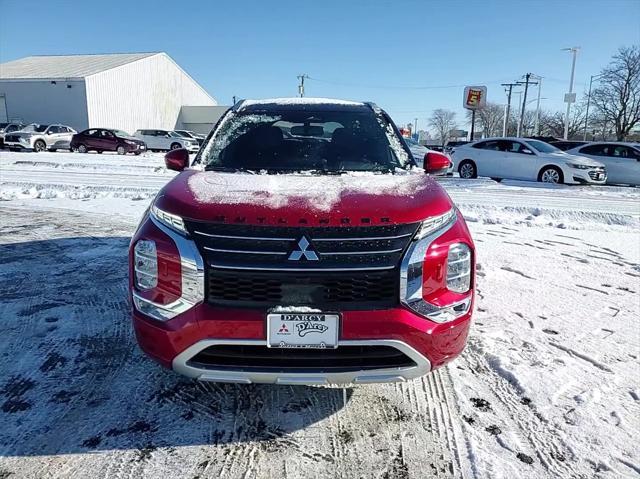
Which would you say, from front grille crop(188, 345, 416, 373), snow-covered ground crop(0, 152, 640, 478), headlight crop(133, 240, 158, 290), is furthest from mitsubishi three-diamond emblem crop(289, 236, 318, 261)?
snow-covered ground crop(0, 152, 640, 478)

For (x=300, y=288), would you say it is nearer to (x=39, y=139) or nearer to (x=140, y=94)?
(x=39, y=139)

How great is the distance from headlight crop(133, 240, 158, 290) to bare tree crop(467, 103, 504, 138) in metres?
87.1

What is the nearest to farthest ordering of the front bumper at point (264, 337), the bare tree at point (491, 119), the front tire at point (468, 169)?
the front bumper at point (264, 337) < the front tire at point (468, 169) < the bare tree at point (491, 119)

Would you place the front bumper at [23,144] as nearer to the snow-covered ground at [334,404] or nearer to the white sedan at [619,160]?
the snow-covered ground at [334,404]

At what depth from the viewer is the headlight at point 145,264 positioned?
7.23ft

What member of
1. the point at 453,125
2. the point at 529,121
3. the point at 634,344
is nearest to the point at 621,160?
the point at 634,344

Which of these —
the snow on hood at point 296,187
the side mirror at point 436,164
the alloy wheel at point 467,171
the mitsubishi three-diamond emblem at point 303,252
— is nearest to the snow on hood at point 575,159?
the alloy wheel at point 467,171

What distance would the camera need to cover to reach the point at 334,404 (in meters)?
2.60

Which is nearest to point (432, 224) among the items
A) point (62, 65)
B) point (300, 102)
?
point (300, 102)

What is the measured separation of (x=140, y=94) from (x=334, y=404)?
146ft

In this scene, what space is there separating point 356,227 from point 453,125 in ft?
363

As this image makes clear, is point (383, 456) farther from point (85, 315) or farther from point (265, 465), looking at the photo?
point (85, 315)

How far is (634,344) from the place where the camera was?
335 cm

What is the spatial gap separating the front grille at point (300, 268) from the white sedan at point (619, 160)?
15.9 m
